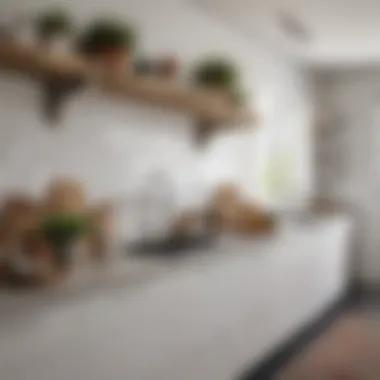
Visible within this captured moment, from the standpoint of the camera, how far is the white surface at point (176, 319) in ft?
6.84

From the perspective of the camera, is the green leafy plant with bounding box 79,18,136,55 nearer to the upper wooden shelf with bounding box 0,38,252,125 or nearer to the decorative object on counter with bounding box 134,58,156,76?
the upper wooden shelf with bounding box 0,38,252,125

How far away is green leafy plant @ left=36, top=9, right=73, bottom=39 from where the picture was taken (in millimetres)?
2865

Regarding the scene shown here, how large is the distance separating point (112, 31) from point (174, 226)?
4.22 ft

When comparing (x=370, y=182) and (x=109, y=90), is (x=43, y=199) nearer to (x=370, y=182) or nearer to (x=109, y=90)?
(x=109, y=90)

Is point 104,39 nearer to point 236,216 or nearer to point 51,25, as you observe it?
point 51,25

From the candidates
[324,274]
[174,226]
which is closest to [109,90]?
[174,226]

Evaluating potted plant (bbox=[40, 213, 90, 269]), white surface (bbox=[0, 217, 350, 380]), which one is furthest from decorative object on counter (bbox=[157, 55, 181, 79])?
potted plant (bbox=[40, 213, 90, 269])

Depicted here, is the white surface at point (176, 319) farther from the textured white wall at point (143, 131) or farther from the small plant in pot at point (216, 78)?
the small plant in pot at point (216, 78)

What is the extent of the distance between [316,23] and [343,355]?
215 centimetres

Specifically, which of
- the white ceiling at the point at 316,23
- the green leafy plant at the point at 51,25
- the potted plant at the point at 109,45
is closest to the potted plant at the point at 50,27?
the green leafy plant at the point at 51,25

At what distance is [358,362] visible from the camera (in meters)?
4.35

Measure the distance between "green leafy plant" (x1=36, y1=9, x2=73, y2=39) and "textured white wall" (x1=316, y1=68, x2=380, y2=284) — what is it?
4.54 meters

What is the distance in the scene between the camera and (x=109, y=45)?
316 cm

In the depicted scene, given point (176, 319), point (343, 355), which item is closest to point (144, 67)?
point (176, 319)
